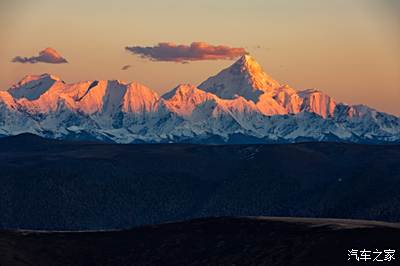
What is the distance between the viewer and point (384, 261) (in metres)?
188

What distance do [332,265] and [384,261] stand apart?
11142mm

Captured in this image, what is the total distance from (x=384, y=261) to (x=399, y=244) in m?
11.8

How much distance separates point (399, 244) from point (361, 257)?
381 inches

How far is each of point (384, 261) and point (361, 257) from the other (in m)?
5.52

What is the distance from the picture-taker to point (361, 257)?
193 m

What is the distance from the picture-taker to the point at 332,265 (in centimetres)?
19662
